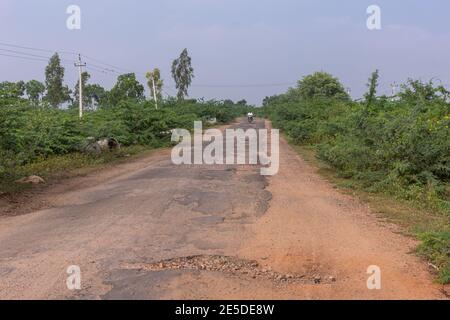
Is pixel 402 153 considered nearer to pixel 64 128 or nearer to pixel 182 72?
pixel 64 128

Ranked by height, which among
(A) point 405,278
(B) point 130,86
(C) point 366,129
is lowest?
(A) point 405,278

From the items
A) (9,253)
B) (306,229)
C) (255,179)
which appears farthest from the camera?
(255,179)

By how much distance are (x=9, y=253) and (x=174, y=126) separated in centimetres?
2170

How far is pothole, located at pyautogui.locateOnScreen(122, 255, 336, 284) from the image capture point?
521cm

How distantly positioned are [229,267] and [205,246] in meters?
0.82

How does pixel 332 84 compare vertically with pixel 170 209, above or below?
above

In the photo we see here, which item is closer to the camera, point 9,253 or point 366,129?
point 9,253

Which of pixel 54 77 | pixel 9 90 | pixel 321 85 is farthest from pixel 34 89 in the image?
pixel 9 90

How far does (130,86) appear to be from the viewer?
40.0 m

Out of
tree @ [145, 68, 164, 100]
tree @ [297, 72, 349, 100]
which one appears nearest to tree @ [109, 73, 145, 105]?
tree @ [145, 68, 164, 100]

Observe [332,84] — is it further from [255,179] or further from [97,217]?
[97,217]

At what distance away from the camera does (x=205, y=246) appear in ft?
20.6
